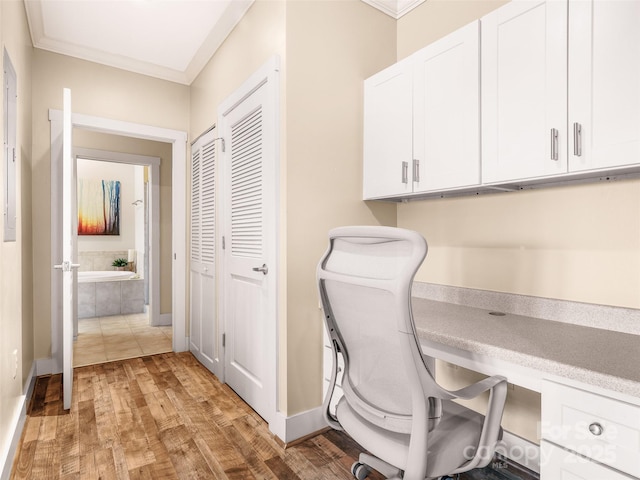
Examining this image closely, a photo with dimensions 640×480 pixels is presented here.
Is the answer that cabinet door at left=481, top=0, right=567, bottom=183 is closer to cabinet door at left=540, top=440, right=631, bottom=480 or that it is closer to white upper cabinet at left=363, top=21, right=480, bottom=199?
white upper cabinet at left=363, top=21, right=480, bottom=199

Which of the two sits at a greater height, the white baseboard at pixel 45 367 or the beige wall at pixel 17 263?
the beige wall at pixel 17 263

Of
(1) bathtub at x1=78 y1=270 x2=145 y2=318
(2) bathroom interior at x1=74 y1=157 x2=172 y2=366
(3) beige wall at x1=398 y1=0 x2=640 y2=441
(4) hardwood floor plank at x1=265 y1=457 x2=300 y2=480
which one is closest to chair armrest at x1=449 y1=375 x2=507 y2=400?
(3) beige wall at x1=398 y1=0 x2=640 y2=441

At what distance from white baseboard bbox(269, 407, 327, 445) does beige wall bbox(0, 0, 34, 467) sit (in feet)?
4.14

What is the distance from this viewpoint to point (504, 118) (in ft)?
5.30

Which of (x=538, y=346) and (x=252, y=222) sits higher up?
(x=252, y=222)

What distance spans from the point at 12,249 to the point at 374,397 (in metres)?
2.02

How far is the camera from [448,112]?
1.84 m

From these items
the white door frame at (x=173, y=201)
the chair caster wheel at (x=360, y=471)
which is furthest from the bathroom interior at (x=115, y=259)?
the chair caster wheel at (x=360, y=471)

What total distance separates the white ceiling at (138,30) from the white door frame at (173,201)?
21.6 inches

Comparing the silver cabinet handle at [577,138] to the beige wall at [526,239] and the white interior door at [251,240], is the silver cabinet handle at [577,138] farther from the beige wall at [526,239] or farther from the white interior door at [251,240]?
the white interior door at [251,240]

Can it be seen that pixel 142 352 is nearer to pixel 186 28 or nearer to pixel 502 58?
pixel 186 28

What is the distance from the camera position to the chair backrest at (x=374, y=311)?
41.7 inches

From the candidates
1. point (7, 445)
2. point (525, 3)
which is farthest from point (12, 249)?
point (525, 3)

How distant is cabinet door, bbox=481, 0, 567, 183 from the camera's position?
1.44m
